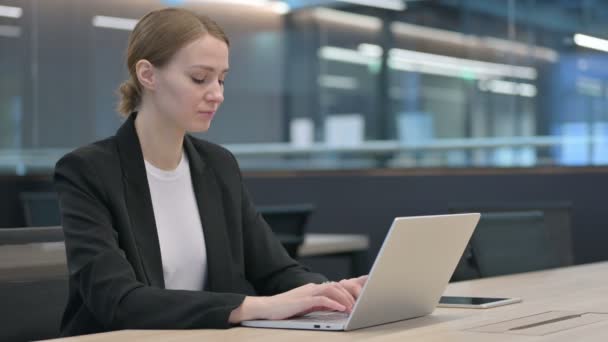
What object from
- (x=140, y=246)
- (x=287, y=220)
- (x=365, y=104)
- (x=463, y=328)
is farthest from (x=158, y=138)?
(x=365, y=104)

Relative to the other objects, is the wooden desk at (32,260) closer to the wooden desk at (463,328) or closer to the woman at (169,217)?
the woman at (169,217)

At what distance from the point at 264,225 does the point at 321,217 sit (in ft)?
12.8

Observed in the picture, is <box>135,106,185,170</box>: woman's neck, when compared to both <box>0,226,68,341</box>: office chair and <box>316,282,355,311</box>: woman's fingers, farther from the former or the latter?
<box>316,282,355,311</box>: woman's fingers

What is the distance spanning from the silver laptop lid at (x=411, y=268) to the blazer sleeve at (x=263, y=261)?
47 cm

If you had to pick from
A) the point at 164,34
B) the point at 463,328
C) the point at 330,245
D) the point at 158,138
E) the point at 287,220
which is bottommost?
the point at 330,245

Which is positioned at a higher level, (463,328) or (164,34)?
(164,34)

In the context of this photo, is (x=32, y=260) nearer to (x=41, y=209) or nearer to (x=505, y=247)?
(x=505, y=247)

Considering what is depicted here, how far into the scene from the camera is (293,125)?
6809mm

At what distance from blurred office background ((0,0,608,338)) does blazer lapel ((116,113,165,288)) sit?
2.99 metres

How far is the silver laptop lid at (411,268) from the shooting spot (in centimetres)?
166

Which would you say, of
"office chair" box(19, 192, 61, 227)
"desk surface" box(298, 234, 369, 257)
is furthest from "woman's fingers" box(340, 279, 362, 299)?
"office chair" box(19, 192, 61, 227)

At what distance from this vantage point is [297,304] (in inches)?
69.7

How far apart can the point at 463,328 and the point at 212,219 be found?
0.71m

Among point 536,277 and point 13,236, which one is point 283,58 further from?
point 13,236
